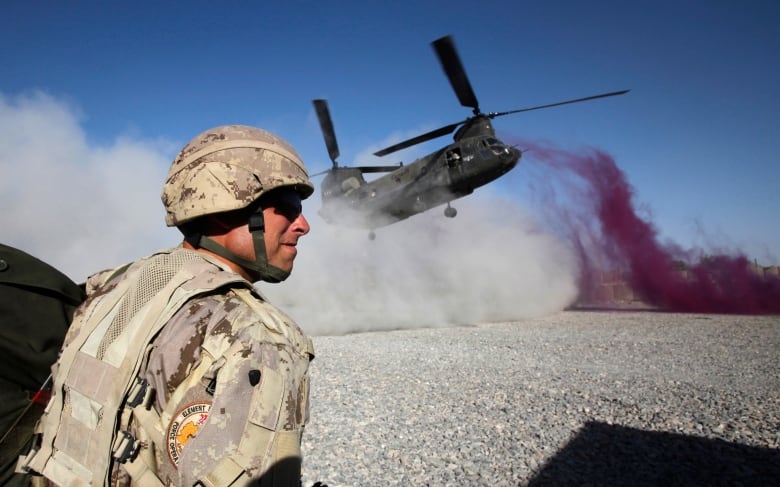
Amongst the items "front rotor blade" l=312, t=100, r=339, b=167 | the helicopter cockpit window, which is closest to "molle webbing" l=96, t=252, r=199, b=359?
the helicopter cockpit window

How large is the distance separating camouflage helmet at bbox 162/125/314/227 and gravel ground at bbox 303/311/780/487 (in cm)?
420

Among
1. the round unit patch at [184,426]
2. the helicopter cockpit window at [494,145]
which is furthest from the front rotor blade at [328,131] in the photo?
the round unit patch at [184,426]

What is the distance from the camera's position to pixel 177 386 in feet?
4.39

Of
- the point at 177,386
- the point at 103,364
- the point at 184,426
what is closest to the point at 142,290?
the point at 103,364

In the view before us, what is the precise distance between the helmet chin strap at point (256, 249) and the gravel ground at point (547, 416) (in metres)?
4.06

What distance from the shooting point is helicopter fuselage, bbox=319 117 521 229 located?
1368 centimetres

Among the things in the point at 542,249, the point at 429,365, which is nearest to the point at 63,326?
the point at 429,365

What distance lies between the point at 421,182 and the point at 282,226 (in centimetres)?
1324

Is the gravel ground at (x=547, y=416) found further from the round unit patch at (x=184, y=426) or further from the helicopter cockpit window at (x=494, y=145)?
the helicopter cockpit window at (x=494, y=145)

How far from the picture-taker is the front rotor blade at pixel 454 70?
12055 mm

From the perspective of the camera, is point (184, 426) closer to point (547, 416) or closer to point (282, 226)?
point (282, 226)

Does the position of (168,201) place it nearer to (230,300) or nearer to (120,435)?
(230,300)

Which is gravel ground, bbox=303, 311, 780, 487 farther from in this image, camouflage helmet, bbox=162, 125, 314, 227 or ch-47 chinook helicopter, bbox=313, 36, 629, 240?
ch-47 chinook helicopter, bbox=313, 36, 629, 240

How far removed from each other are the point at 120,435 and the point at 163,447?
0.59ft
